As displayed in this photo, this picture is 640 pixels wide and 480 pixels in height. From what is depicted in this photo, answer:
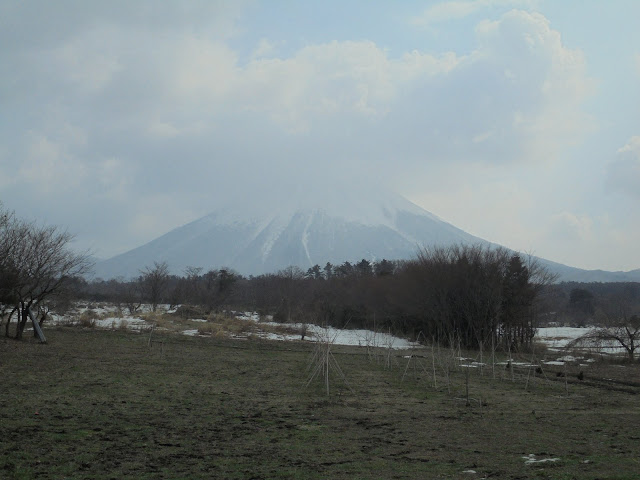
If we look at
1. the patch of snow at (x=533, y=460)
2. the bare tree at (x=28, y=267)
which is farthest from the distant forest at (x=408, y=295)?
the patch of snow at (x=533, y=460)

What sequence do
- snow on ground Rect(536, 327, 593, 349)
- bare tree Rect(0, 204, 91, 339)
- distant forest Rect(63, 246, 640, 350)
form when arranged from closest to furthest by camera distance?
bare tree Rect(0, 204, 91, 339)
distant forest Rect(63, 246, 640, 350)
snow on ground Rect(536, 327, 593, 349)

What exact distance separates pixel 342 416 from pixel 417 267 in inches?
1167

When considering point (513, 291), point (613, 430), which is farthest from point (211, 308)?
point (613, 430)

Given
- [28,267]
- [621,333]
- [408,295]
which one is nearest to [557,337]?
[408,295]

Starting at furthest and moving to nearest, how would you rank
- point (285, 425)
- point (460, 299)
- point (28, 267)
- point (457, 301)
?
point (457, 301) < point (460, 299) < point (28, 267) < point (285, 425)

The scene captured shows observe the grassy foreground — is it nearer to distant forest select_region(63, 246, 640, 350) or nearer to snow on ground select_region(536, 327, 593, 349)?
distant forest select_region(63, 246, 640, 350)

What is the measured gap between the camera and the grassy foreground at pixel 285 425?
628cm

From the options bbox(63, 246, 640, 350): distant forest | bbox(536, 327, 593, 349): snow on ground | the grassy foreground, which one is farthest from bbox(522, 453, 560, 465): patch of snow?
bbox(536, 327, 593, 349): snow on ground

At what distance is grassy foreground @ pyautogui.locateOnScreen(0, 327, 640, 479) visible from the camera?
6.28 metres

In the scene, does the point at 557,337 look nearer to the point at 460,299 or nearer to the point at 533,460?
the point at 460,299

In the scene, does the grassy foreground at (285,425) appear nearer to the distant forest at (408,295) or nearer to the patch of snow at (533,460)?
the patch of snow at (533,460)

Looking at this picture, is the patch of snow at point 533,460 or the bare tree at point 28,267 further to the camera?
the bare tree at point 28,267

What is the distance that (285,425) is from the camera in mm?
9109

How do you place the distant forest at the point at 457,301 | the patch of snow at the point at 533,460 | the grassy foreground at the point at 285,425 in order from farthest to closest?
1. the distant forest at the point at 457,301
2. the patch of snow at the point at 533,460
3. the grassy foreground at the point at 285,425
